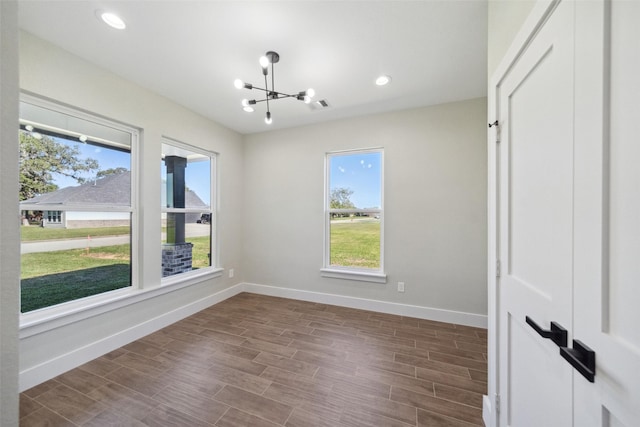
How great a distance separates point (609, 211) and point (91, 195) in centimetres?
341

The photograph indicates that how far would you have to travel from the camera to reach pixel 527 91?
1026 mm

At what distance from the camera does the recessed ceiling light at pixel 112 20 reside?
1602mm

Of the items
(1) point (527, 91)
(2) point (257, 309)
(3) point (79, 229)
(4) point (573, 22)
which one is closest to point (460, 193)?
(1) point (527, 91)

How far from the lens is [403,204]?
3.07 meters

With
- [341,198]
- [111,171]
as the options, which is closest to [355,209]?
[341,198]

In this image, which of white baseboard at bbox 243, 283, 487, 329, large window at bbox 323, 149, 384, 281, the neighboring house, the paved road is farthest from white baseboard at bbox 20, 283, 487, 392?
the neighboring house

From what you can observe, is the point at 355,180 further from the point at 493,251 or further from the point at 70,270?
the point at 70,270

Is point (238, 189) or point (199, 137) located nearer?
point (199, 137)

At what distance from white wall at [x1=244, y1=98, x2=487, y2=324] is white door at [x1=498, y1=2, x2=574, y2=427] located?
1.69m

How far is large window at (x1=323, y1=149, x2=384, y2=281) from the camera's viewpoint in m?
3.26

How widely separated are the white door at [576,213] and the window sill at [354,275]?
198 cm

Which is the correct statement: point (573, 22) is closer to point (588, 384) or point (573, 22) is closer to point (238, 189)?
point (588, 384)

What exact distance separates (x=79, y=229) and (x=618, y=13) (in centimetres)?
351

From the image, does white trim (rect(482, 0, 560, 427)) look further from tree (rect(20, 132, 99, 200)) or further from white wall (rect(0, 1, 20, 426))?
tree (rect(20, 132, 99, 200))
